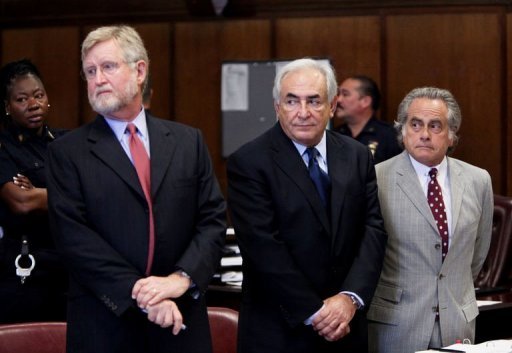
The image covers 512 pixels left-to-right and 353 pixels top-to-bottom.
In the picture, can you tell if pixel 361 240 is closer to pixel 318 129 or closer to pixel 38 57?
pixel 318 129

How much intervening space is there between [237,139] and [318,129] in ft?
15.7

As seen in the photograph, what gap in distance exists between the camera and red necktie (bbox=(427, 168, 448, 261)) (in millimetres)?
3535

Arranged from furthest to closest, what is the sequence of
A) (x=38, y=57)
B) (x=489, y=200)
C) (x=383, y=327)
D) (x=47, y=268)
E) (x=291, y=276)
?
(x=38, y=57)
(x=47, y=268)
(x=489, y=200)
(x=383, y=327)
(x=291, y=276)

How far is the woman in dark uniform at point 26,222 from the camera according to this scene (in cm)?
402

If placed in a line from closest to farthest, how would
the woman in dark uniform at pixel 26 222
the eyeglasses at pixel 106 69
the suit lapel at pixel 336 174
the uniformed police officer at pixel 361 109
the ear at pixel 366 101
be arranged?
the eyeglasses at pixel 106 69 < the suit lapel at pixel 336 174 < the woman in dark uniform at pixel 26 222 < the uniformed police officer at pixel 361 109 < the ear at pixel 366 101

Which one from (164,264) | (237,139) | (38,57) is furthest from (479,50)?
(164,264)

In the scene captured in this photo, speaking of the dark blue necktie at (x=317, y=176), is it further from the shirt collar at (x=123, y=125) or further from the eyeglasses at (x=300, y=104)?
the shirt collar at (x=123, y=125)

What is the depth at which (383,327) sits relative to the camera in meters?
3.51

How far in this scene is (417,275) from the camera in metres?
3.50

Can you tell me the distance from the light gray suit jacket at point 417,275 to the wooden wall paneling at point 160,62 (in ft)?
16.0

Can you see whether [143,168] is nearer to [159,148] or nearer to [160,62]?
[159,148]

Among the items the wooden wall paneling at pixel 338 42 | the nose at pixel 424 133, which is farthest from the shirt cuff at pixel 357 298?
the wooden wall paneling at pixel 338 42

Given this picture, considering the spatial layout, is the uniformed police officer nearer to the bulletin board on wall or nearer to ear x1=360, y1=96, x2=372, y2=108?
ear x1=360, y1=96, x2=372, y2=108

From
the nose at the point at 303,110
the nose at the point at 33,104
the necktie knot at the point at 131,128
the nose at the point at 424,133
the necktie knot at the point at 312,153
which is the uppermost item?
the nose at the point at 33,104
